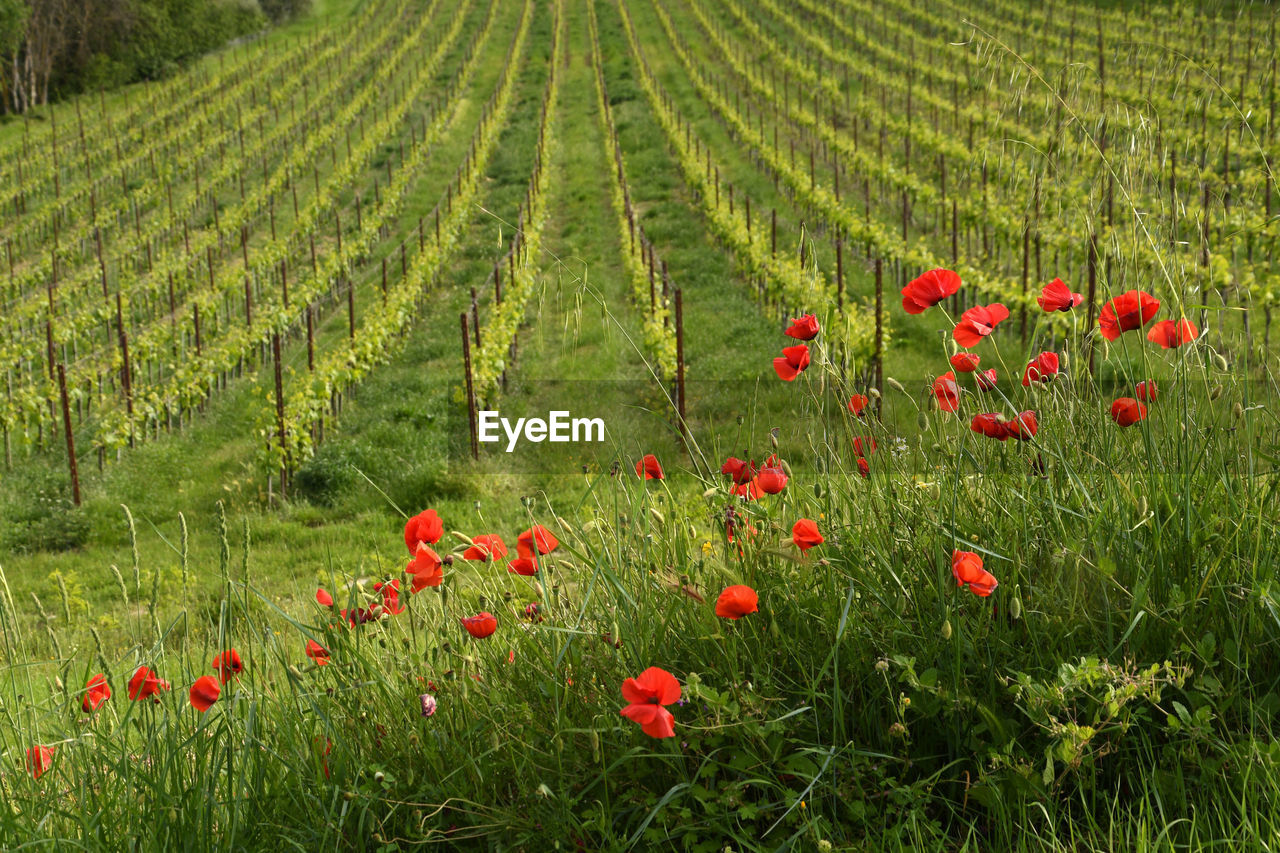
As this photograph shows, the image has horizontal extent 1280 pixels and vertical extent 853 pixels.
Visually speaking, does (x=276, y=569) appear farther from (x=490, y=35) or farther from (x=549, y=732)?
(x=490, y=35)

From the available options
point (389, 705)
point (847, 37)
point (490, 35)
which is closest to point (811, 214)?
point (389, 705)

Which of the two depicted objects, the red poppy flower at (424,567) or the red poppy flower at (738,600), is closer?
the red poppy flower at (738,600)

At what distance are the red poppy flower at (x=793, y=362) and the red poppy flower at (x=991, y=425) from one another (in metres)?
0.38

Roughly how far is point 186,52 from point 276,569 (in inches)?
1654

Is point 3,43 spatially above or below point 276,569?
above

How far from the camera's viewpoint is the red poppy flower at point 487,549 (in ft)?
6.22

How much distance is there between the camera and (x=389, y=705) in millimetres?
1963

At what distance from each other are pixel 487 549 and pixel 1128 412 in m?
1.34

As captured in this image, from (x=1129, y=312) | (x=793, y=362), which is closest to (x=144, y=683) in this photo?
(x=793, y=362)

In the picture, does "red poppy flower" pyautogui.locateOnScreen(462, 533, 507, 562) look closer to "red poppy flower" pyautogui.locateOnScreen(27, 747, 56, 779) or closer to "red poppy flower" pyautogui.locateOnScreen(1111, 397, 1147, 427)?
"red poppy flower" pyautogui.locateOnScreen(27, 747, 56, 779)

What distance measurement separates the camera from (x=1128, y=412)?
194 cm

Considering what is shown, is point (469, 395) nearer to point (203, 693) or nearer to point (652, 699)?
point (203, 693)

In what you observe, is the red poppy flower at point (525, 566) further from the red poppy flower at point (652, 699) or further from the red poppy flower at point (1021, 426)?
the red poppy flower at point (1021, 426)

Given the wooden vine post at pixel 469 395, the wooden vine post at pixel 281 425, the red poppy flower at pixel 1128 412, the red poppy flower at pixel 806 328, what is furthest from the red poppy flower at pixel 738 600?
the wooden vine post at pixel 281 425
